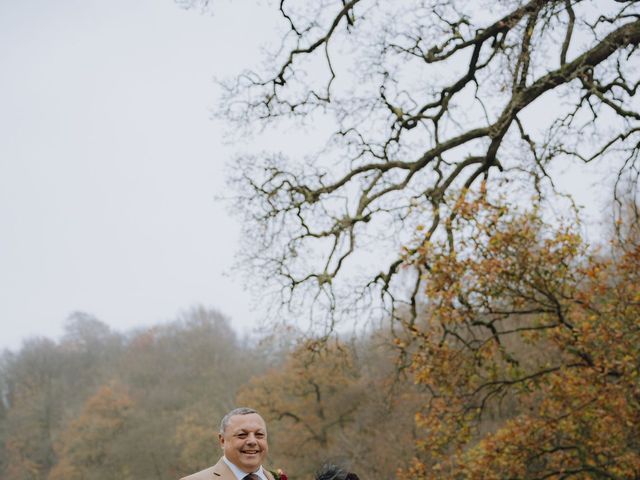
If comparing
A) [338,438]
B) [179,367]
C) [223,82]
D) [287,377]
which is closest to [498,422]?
[338,438]

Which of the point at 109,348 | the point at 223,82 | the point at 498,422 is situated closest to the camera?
the point at 223,82

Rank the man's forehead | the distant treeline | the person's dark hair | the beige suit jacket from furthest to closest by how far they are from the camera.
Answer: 1. the distant treeline
2. the person's dark hair
3. the man's forehead
4. the beige suit jacket

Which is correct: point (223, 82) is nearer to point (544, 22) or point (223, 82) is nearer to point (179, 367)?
point (544, 22)

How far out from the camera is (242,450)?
10.8ft

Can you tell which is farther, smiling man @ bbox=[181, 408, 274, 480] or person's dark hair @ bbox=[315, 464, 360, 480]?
person's dark hair @ bbox=[315, 464, 360, 480]

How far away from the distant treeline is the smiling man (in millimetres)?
6008

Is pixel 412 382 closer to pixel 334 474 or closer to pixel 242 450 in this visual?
pixel 334 474

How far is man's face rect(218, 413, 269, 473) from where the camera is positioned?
3.29 m

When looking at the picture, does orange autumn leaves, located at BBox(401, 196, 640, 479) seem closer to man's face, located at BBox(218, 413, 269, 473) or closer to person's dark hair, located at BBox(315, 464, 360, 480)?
person's dark hair, located at BBox(315, 464, 360, 480)

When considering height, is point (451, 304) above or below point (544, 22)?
below

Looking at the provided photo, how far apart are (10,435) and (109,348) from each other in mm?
19394

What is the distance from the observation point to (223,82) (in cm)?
943

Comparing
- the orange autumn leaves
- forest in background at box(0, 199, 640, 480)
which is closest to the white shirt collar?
forest in background at box(0, 199, 640, 480)

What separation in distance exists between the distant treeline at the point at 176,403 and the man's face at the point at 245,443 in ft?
19.7
